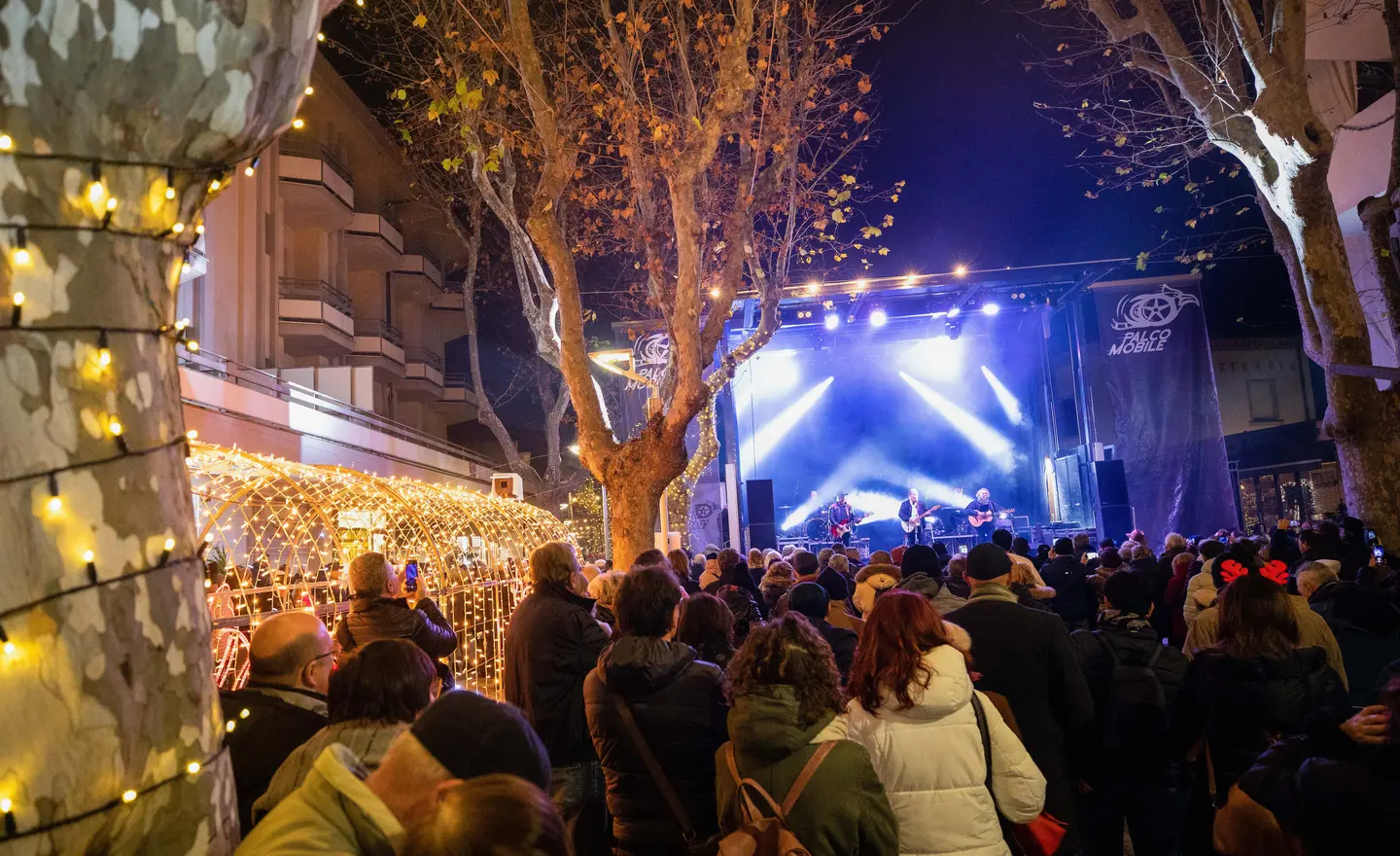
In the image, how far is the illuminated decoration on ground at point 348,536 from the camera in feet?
20.8

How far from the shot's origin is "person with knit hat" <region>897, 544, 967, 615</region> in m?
6.05

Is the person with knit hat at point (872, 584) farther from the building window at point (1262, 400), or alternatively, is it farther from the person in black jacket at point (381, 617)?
the building window at point (1262, 400)

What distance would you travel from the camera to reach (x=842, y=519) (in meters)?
23.0

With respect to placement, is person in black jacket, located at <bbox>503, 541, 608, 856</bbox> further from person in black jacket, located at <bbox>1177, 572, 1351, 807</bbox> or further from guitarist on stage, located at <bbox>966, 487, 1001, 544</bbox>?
guitarist on stage, located at <bbox>966, 487, 1001, 544</bbox>

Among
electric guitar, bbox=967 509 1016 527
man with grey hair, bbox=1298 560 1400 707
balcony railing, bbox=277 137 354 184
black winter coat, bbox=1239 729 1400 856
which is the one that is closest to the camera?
black winter coat, bbox=1239 729 1400 856

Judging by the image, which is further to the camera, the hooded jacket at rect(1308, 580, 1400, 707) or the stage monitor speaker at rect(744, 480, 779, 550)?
the stage monitor speaker at rect(744, 480, 779, 550)

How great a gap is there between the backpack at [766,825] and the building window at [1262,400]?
32974 mm

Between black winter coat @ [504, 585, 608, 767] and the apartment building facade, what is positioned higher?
the apartment building facade

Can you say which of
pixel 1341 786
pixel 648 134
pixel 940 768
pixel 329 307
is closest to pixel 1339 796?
pixel 1341 786

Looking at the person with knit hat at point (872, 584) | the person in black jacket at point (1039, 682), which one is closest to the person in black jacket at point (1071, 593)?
the person with knit hat at point (872, 584)

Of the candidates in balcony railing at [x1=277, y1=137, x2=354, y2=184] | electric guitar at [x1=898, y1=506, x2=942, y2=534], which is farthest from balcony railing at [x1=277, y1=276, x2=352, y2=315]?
electric guitar at [x1=898, y1=506, x2=942, y2=534]

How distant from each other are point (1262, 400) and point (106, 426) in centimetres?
3497

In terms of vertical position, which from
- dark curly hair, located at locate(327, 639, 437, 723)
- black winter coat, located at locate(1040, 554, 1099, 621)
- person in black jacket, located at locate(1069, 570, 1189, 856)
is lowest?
person in black jacket, located at locate(1069, 570, 1189, 856)

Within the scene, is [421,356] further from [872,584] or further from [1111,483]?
[872,584]
